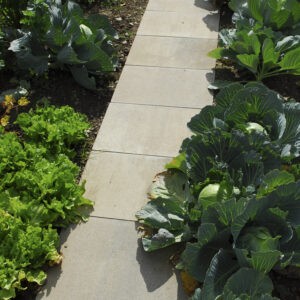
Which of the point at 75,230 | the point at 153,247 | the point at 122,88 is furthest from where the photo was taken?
the point at 122,88

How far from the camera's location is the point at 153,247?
287 centimetres

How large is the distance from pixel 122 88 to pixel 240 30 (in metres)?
1.43

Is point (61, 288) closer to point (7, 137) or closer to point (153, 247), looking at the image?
point (153, 247)

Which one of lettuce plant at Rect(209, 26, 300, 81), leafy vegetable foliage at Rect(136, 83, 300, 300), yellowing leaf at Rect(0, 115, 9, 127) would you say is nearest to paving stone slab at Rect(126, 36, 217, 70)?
lettuce plant at Rect(209, 26, 300, 81)

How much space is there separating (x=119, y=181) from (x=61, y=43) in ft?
5.20

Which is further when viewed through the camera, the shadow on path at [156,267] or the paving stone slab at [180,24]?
the paving stone slab at [180,24]

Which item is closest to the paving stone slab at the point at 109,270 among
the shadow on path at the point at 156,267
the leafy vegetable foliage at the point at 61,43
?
the shadow on path at the point at 156,267

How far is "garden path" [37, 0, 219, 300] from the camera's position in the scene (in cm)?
284

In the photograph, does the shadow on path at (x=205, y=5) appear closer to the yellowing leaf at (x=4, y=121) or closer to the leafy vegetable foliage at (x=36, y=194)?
the leafy vegetable foliage at (x=36, y=194)

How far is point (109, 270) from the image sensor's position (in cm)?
289

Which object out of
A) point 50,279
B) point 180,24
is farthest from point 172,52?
point 50,279

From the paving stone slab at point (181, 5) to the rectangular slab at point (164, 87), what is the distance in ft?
4.77

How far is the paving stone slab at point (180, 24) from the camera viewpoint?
16.9 ft

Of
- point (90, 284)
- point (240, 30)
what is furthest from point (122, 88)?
point (90, 284)
